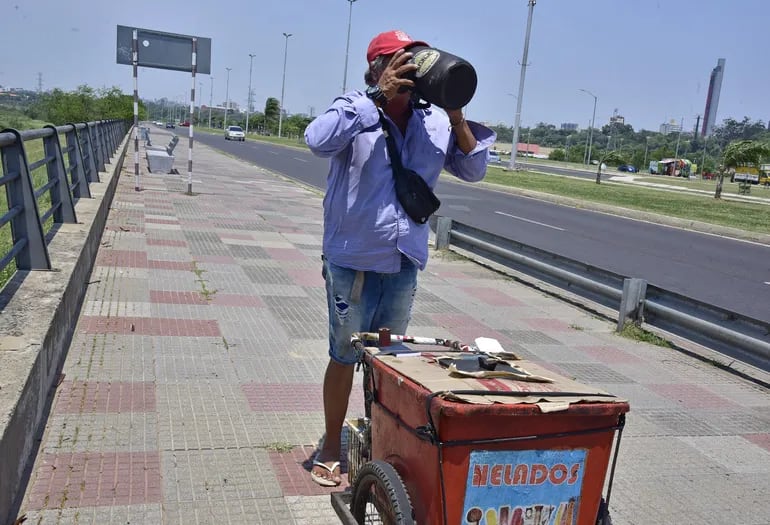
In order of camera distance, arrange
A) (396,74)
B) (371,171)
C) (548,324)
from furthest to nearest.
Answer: (548,324)
(371,171)
(396,74)

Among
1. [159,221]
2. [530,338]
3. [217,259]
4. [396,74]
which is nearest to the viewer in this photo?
[396,74]

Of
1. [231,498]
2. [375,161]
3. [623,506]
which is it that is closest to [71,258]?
[231,498]

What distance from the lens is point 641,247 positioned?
1498cm

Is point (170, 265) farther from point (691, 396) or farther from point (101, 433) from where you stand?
point (691, 396)

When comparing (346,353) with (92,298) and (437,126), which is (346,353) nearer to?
(437,126)

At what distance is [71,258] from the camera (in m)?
5.95

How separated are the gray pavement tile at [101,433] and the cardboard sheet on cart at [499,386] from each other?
69.6 inches

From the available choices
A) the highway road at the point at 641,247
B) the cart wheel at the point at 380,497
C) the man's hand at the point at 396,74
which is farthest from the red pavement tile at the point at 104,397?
the highway road at the point at 641,247

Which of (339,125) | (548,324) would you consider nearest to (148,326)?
(339,125)

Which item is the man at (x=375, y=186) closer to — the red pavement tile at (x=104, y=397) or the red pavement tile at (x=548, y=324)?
the red pavement tile at (x=104, y=397)

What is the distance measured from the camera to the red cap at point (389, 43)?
10.1 ft

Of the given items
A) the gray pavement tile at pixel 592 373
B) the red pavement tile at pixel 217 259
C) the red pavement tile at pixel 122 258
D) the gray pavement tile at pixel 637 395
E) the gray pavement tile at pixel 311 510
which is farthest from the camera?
the red pavement tile at pixel 217 259

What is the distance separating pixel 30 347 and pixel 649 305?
542 centimetres

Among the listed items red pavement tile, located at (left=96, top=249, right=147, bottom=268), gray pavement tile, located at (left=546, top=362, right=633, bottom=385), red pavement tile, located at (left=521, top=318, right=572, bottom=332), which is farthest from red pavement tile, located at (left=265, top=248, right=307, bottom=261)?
gray pavement tile, located at (left=546, top=362, right=633, bottom=385)
